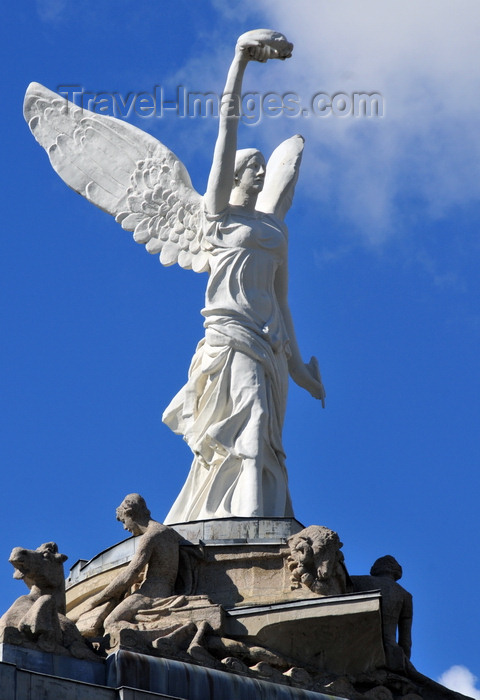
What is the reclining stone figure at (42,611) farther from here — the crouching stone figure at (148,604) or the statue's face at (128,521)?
the statue's face at (128,521)

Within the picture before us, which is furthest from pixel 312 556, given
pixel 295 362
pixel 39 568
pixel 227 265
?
pixel 227 265

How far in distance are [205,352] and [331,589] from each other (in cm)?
437

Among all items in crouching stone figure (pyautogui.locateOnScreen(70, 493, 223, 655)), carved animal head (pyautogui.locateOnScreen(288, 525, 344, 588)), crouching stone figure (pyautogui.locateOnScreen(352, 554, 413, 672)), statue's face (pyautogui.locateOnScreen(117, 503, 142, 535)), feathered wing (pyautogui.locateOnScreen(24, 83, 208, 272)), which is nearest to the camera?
crouching stone figure (pyautogui.locateOnScreen(70, 493, 223, 655))

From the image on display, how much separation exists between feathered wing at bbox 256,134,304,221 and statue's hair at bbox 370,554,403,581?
5333 millimetres

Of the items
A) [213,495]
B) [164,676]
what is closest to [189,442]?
[213,495]

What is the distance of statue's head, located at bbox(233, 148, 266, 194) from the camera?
32.5 metres

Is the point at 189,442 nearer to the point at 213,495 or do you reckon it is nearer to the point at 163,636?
the point at 213,495

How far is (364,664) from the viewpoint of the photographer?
29.1 meters

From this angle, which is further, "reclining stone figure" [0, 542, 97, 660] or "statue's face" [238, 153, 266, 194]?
"statue's face" [238, 153, 266, 194]

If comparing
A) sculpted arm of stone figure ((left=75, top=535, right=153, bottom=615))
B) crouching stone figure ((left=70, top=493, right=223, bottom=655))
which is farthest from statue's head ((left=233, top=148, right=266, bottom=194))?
sculpted arm of stone figure ((left=75, top=535, right=153, bottom=615))

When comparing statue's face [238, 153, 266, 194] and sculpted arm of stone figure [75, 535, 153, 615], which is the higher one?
statue's face [238, 153, 266, 194]

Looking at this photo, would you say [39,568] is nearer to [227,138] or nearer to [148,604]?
[148,604]

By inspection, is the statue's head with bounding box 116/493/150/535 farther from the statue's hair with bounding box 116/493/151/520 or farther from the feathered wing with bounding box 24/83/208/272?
the feathered wing with bounding box 24/83/208/272

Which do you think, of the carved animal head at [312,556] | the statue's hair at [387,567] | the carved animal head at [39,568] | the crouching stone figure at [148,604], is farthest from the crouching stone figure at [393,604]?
the carved animal head at [39,568]
